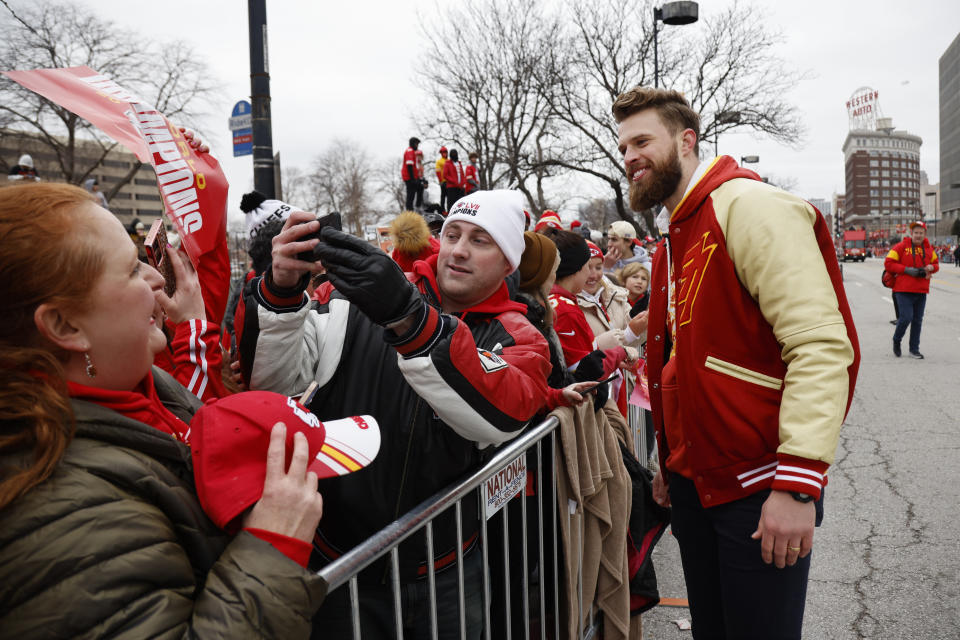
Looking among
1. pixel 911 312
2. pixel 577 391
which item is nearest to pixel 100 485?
pixel 577 391

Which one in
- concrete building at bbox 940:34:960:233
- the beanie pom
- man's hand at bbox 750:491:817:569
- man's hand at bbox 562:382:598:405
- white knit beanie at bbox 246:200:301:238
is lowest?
man's hand at bbox 750:491:817:569

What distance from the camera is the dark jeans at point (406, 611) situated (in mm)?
1852

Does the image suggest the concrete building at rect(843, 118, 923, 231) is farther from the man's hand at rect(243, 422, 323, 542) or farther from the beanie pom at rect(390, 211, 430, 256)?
the man's hand at rect(243, 422, 323, 542)

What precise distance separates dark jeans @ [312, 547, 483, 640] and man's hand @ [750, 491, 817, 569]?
913mm

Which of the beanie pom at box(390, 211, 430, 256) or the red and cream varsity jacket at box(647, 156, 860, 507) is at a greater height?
the beanie pom at box(390, 211, 430, 256)

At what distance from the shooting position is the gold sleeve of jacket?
1.76 metres

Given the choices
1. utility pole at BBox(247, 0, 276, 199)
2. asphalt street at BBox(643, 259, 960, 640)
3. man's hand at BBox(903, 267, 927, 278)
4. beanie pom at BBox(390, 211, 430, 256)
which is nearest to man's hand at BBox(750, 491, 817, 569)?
asphalt street at BBox(643, 259, 960, 640)

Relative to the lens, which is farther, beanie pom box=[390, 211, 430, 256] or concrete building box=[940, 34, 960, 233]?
concrete building box=[940, 34, 960, 233]

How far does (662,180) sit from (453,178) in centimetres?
1356

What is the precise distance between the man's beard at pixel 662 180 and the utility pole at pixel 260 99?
165 inches

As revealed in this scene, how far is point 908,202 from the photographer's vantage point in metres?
150

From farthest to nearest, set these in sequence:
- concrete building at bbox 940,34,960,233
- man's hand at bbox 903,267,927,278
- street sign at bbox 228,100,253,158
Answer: concrete building at bbox 940,34,960,233, man's hand at bbox 903,267,927,278, street sign at bbox 228,100,253,158

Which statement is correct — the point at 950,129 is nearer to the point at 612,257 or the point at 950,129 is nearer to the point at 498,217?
the point at 612,257

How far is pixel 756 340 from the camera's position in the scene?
1979mm
